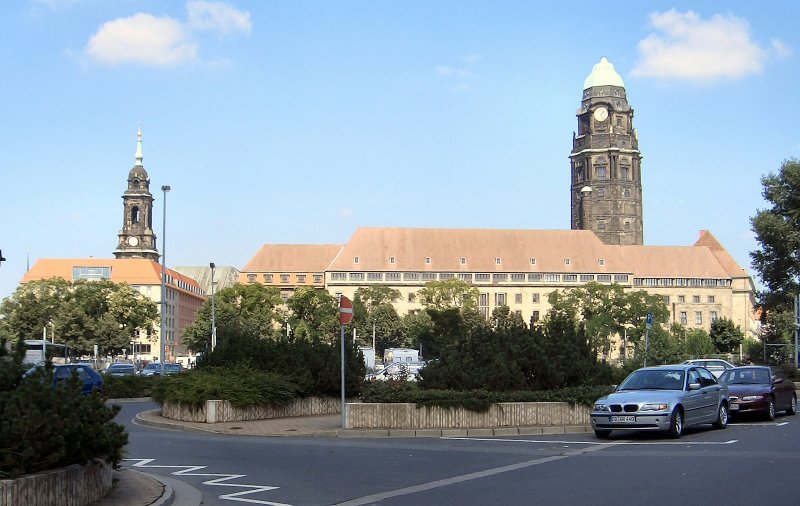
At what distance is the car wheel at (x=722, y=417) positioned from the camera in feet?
75.1

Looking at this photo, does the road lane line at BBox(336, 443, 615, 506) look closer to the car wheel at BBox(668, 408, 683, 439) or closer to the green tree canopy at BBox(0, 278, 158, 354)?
the car wheel at BBox(668, 408, 683, 439)

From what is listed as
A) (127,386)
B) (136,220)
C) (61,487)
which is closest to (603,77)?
(136,220)

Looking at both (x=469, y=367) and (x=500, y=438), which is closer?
(x=500, y=438)

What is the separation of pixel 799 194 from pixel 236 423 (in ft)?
164

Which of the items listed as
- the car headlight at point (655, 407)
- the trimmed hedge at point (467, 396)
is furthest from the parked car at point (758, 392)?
the car headlight at point (655, 407)

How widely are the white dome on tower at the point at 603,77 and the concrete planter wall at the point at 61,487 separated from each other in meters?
168

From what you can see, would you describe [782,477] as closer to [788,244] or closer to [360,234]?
[788,244]

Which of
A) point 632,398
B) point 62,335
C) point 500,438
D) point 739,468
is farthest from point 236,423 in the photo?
point 62,335

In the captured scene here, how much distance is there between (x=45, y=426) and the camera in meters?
9.86

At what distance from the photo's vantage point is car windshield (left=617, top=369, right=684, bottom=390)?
21.4 metres

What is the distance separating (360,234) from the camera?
162 m

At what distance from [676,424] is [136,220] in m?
167

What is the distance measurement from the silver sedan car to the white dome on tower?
6096 inches

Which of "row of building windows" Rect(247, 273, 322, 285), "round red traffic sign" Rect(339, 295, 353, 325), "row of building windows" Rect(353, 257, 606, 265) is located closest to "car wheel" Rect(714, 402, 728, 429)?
"round red traffic sign" Rect(339, 295, 353, 325)
